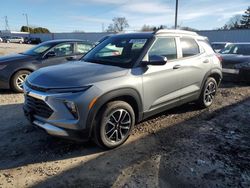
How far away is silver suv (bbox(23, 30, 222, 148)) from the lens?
3531 mm

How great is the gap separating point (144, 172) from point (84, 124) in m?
1.06

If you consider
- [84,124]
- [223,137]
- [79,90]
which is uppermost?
[79,90]

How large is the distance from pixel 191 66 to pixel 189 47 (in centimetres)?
43

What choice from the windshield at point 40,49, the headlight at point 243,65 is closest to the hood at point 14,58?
the windshield at point 40,49

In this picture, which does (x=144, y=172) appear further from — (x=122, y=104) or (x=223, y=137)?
(x=223, y=137)

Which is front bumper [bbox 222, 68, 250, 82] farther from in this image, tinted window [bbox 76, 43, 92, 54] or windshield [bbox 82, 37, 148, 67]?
windshield [bbox 82, 37, 148, 67]

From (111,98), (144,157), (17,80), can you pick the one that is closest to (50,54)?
(17,80)

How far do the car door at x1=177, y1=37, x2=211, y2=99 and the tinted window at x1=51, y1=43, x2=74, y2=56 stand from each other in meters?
4.38

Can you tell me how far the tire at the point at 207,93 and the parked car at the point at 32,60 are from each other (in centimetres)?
351

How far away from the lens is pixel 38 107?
3.75 m

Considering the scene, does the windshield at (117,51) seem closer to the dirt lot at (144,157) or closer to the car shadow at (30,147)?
the dirt lot at (144,157)

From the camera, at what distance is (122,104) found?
3953 millimetres

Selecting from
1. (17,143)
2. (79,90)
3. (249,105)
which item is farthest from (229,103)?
(17,143)

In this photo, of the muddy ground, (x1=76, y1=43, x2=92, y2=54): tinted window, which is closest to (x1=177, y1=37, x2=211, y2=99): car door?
(x1=76, y1=43, x2=92, y2=54): tinted window
